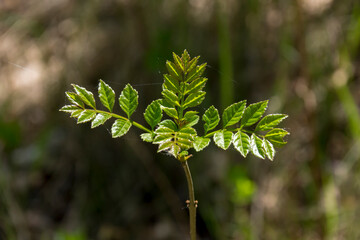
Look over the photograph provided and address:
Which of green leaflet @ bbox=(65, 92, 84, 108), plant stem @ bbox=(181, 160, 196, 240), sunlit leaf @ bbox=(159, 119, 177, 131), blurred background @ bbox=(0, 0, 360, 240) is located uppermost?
blurred background @ bbox=(0, 0, 360, 240)

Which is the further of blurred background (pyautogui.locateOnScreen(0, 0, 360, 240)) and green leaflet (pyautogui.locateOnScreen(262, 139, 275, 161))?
blurred background (pyautogui.locateOnScreen(0, 0, 360, 240))

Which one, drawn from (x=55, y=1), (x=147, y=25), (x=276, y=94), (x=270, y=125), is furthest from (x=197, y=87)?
(x=55, y=1)

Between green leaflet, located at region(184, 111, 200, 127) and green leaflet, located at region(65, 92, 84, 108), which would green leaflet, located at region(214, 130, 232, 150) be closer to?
green leaflet, located at region(184, 111, 200, 127)

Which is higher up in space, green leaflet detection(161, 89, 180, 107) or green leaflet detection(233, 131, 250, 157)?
green leaflet detection(161, 89, 180, 107)

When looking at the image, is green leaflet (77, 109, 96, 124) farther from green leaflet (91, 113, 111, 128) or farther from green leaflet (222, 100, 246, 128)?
green leaflet (222, 100, 246, 128)

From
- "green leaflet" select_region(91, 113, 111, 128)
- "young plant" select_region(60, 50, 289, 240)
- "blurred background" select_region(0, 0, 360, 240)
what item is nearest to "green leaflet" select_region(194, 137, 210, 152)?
"young plant" select_region(60, 50, 289, 240)

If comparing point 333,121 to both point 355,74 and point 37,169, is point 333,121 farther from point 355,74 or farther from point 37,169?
point 37,169
